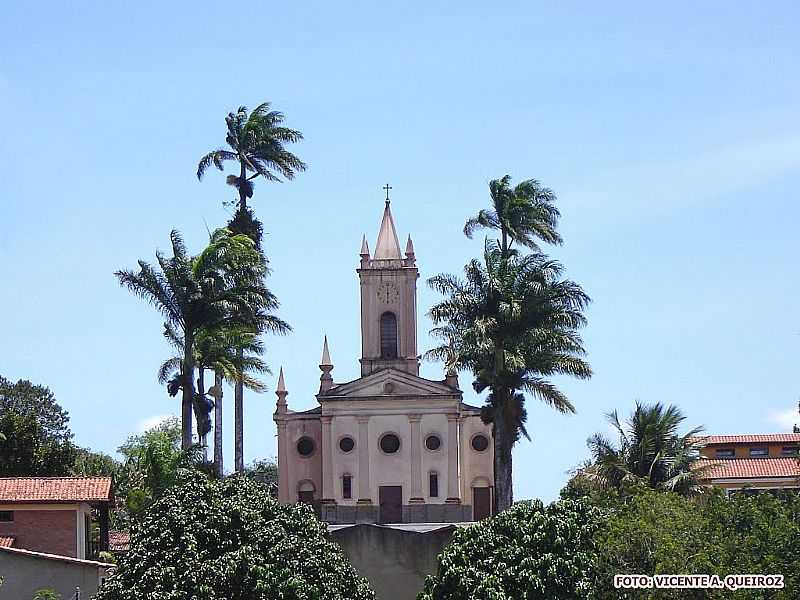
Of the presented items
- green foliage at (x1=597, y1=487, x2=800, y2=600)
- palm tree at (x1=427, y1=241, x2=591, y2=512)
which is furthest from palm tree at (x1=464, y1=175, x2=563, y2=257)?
green foliage at (x1=597, y1=487, x2=800, y2=600)

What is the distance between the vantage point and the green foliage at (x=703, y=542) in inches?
1137

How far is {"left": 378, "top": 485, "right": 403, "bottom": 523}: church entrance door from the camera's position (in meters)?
68.1

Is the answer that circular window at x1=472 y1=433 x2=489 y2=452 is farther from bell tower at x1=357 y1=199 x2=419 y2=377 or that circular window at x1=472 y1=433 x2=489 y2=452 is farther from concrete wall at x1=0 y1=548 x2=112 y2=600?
concrete wall at x1=0 y1=548 x2=112 y2=600

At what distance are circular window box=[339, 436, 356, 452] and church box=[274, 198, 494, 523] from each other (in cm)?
5

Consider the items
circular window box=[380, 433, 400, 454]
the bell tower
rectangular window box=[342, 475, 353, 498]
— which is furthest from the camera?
the bell tower

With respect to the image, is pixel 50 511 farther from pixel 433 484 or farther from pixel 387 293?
pixel 387 293

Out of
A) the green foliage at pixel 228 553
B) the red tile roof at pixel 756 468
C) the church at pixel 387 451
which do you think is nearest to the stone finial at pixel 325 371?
the church at pixel 387 451

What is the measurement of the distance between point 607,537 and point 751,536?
3.02 metres

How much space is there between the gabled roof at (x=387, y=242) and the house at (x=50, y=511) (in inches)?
1292

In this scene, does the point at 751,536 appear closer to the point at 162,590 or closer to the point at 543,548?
the point at 543,548

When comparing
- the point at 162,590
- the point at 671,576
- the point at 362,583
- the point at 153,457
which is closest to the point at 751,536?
the point at 671,576

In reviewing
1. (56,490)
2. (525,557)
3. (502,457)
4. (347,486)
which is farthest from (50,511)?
(347,486)

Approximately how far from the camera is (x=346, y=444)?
230ft

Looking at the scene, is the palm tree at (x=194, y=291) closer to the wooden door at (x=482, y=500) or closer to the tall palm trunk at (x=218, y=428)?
the tall palm trunk at (x=218, y=428)
